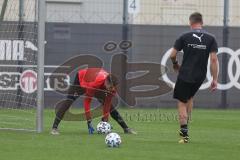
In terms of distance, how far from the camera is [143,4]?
25.8m

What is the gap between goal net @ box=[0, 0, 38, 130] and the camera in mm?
18875

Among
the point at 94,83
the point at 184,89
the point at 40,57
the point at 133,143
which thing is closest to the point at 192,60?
the point at 184,89

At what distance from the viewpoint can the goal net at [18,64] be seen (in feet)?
61.9

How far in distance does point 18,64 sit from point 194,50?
9.39 meters

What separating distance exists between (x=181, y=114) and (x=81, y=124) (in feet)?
15.7

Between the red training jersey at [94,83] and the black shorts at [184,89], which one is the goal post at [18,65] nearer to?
the red training jersey at [94,83]

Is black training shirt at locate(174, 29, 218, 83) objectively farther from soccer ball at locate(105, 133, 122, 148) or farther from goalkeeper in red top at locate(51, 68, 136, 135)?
goalkeeper in red top at locate(51, 68, 136, 135)

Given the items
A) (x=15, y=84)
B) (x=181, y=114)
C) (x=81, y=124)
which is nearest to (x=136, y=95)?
(x=15, y=84)

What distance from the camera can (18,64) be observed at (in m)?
22.0

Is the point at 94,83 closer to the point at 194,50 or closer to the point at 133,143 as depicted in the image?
the point at 133,143

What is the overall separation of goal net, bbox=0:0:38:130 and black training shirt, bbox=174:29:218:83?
5.10m

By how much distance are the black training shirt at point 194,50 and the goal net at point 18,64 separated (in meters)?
5.10

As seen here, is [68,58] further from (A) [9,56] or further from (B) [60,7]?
(A) [9,56]

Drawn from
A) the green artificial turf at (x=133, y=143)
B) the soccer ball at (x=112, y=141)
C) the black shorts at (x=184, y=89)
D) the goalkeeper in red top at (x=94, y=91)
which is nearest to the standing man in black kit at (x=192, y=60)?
the black shorts at (x=184, y=89)
